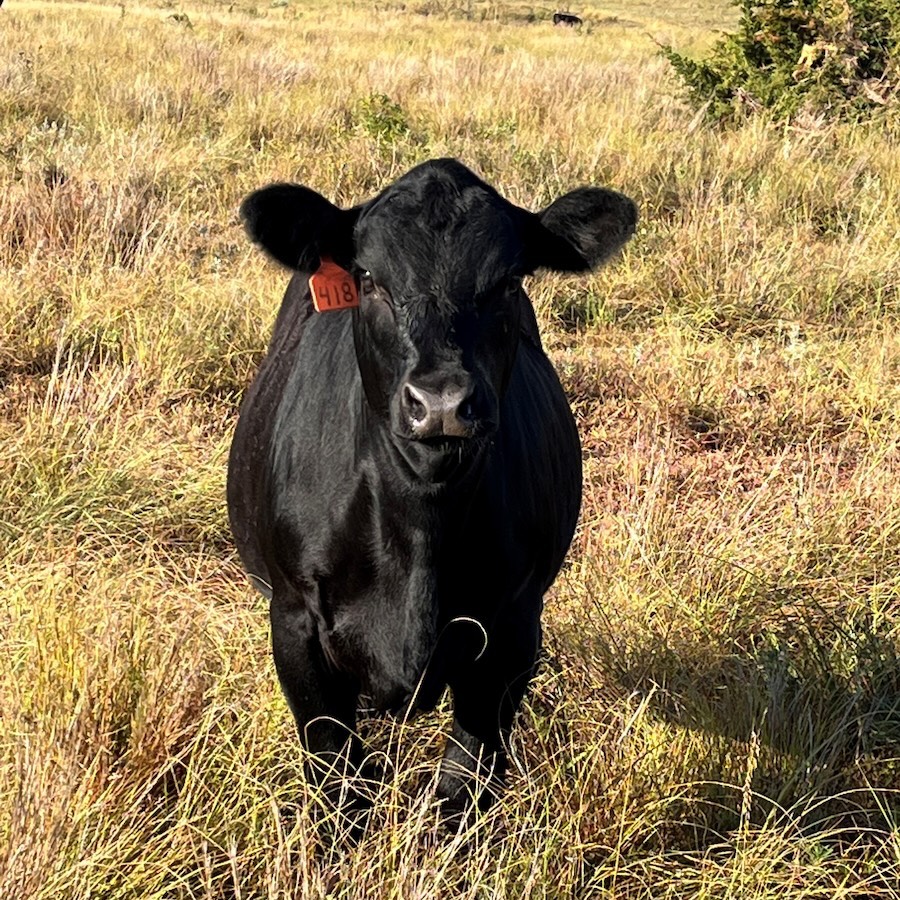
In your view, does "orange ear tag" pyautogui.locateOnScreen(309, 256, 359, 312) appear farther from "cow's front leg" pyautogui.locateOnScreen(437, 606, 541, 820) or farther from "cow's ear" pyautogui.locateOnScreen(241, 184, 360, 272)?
"cow's front leg" pyautogui.locateOnScreen(437, 606, 541, 820)

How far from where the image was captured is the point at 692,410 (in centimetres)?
560

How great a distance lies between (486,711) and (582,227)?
1147 mm

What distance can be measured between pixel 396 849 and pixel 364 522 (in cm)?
68

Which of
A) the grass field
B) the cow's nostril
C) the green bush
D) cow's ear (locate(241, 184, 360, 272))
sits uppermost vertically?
cow's ear (locate(241, 184, 360, 272))

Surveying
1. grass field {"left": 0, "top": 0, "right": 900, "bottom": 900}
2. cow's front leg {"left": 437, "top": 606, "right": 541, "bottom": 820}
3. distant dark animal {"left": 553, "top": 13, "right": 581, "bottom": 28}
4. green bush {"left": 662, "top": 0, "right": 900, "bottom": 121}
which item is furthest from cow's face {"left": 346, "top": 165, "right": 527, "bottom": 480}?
distant dark animal {"left": 553, "top": 13, "right": 581, "bottom": 28}

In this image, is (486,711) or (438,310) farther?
(486,711)

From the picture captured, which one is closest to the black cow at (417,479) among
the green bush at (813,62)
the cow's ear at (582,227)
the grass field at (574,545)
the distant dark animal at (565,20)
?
the cow's ear at (582,227)

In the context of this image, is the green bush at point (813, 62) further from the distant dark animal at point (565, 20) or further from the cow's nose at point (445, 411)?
the distant dark animal at point (565, 20)

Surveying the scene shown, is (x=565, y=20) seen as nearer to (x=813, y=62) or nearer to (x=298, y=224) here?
(x=813, y=62)

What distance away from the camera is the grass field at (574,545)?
8.21 ft

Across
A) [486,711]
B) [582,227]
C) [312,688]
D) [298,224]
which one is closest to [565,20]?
[582,227]

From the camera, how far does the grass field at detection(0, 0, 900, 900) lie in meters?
2.50

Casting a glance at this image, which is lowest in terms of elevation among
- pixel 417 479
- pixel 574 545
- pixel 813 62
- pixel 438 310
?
pixel 574 545

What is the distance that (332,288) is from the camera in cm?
267
